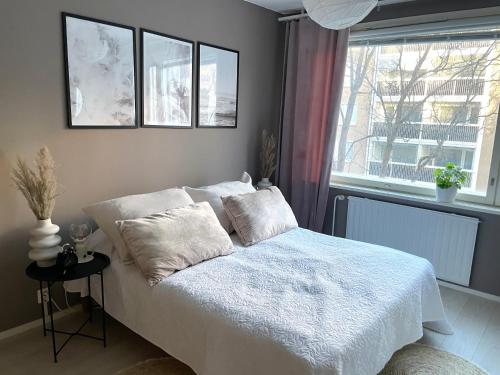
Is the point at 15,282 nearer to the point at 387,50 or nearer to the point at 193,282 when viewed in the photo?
the point at 193,282

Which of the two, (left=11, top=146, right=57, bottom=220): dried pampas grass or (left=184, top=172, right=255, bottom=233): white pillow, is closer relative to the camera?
(left=11, top=146, right=57, bottom=220): dried pampas grass

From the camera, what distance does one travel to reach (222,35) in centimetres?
326

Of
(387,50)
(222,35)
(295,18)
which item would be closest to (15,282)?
(222,35)

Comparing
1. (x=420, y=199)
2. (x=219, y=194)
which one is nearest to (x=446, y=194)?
(x=420, y=199)

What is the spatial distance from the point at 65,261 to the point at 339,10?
1.91m

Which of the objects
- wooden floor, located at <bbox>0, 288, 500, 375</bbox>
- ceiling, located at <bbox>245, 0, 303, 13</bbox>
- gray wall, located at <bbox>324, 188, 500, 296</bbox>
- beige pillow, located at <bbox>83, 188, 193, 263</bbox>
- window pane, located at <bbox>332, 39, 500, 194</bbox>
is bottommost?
wooden floor, located at <bbox>0, 288, 500, 375</bbox>

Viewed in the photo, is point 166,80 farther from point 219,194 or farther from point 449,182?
point 449,182

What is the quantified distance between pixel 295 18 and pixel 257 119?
1.03 metres

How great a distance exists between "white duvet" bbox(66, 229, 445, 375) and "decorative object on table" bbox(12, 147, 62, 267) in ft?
1.17

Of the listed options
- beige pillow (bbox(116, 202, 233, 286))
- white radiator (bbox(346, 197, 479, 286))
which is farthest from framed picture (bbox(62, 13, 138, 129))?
white radiator (bbox(346, 197, 479, 286))

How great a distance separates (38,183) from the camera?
2051mm

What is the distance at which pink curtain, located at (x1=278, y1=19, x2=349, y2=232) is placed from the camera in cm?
344

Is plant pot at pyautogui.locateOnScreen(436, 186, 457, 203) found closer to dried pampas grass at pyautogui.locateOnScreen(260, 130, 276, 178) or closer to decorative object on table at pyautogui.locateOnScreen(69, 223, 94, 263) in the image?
dried pampas grass at pyautogui.locateOnScreen(260, 130, 276, 178)

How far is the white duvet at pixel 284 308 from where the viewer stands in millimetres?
1515
